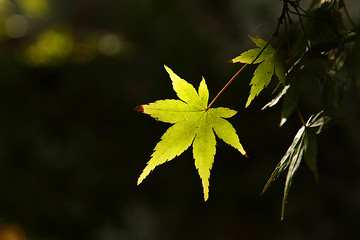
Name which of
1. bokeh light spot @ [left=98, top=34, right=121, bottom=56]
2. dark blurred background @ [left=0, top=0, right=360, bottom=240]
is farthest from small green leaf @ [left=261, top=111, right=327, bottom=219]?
bokeh light spot @ [left=98, top=34, right=121, bottom=56]

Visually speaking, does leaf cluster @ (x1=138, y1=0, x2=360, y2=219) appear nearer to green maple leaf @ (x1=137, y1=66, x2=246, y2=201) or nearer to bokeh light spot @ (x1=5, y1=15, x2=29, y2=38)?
green maple leaf @ (x1=137, y1=66, x2=246, y2=201)

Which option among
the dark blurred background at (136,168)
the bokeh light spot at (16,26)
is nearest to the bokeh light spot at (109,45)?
the dark blurred background at (136,168)

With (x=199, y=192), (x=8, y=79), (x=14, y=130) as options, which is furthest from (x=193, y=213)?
(x=8, y=79)

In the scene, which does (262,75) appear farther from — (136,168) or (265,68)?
(136,168)

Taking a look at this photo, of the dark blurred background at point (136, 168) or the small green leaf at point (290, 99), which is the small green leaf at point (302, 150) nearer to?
the small green leaf at point (290, 99)

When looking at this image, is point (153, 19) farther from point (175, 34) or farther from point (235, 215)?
point (235, 215)
